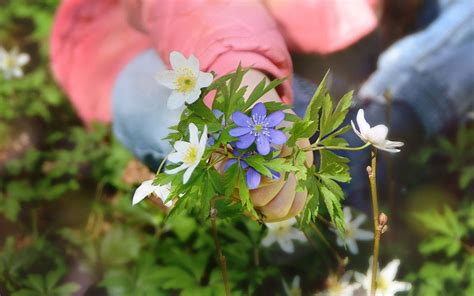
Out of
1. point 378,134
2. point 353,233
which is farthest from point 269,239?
point 378,134

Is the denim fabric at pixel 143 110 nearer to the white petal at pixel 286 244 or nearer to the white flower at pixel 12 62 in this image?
the white petal at pixel 286 244

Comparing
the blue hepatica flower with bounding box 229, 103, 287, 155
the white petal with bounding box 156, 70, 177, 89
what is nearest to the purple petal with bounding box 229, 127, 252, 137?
the blue hepatica flower with bounding box 229, 103, 287, 155

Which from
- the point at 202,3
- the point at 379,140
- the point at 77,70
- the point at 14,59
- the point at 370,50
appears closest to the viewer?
the point at 379,140

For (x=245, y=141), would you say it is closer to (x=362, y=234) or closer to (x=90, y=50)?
(x=362, y=234)

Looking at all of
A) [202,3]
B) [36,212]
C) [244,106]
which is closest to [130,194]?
[36,212]

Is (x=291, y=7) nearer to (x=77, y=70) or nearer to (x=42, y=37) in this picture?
(x=77, y=70)
